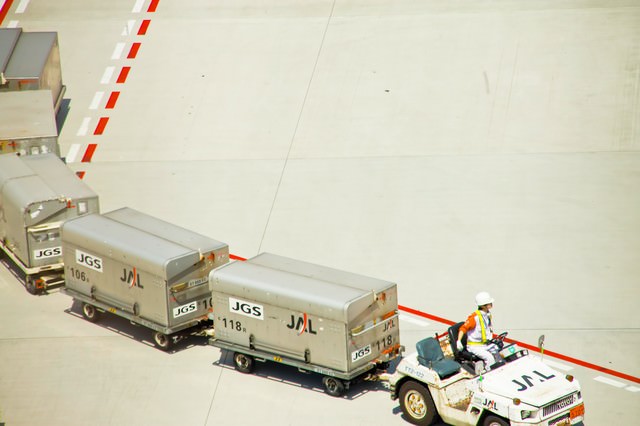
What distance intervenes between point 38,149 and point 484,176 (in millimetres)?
9697

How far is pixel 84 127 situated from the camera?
25000 mm

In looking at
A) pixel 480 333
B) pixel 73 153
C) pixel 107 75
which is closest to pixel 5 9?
pixel 107 75

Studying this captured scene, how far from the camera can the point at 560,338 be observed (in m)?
16.6

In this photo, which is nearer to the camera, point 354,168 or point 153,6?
point 354,168

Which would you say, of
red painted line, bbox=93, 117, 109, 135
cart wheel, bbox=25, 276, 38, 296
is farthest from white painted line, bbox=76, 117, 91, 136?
cart wheel, bbox=25, 276, 38, 296

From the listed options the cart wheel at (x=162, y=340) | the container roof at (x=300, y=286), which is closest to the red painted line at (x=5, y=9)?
the cart wheel at (x=162, y=340)

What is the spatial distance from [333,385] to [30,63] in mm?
12622

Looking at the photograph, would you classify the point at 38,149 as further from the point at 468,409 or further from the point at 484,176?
the point at 468,409

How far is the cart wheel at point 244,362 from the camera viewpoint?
16047 millimetres

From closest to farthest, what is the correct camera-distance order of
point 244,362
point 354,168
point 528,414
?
point 528,414, point 244,362, point 354,168

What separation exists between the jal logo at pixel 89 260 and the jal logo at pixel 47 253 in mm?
1258

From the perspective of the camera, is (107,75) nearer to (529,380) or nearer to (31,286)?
(31,286)

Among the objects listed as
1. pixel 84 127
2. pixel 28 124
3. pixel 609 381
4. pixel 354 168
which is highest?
pixel 28 124

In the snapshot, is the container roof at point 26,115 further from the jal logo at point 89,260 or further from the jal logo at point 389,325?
the jal logo at point 389,325
